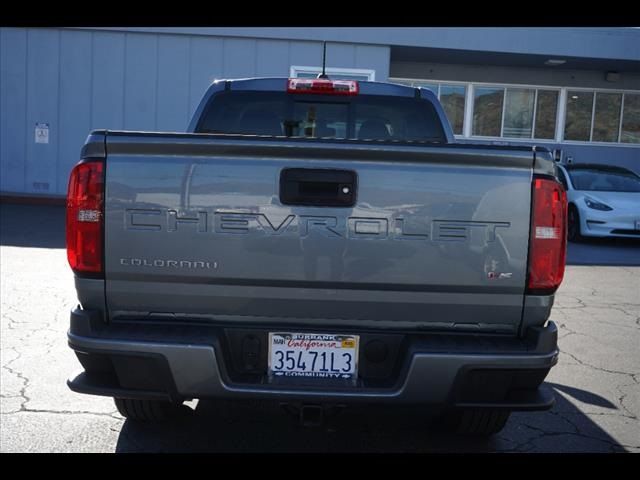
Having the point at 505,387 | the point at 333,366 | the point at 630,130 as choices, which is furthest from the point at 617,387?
the point at 630,130

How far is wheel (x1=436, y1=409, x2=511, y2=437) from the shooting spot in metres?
3.64

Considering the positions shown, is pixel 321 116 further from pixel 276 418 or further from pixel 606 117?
pixel 606 117

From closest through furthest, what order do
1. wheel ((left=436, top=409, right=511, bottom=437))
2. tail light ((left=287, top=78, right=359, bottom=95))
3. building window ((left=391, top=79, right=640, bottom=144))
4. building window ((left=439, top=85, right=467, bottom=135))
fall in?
wheel ((left=436, top=409, right=511, bottom=437)) < tail light ((left=287, top=78, right=359, bottom=95)) < building window ((left=439, top=85, right=467, bottom=135)) < building window ((left=391, top=79, right=640, bottom=144))

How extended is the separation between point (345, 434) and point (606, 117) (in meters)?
18.9

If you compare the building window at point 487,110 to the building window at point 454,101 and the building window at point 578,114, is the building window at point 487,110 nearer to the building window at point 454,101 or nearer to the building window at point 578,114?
the building window at point 454,101

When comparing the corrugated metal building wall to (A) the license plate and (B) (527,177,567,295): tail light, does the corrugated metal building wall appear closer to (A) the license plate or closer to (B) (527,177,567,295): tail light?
(B) (527,177,567,295): tail light

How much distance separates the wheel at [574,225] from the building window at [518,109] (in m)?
7.66

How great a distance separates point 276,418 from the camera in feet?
13.4

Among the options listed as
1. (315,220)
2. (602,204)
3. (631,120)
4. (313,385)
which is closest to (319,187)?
(315,220)

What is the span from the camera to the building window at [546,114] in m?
19.9

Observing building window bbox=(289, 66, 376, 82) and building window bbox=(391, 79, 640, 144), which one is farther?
building window bbox=(391, 79, 640, 144)

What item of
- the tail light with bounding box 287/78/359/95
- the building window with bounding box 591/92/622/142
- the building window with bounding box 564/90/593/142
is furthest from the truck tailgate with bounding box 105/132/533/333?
the building window with bounding box 591/92/622/142

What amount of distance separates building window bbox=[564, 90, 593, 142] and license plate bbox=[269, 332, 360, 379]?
61.9ft

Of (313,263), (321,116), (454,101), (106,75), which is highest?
(454,101)
